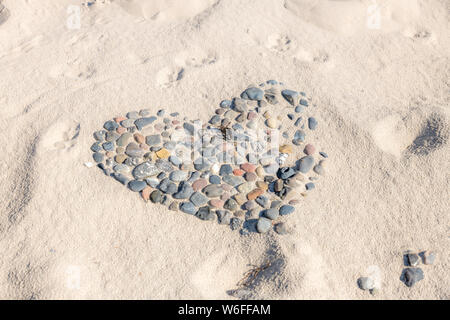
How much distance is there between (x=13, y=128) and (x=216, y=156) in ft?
3.91

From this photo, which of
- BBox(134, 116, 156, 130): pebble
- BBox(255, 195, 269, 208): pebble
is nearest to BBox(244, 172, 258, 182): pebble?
BBox(255, 195, 269, 208): pebble

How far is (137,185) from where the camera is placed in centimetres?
202

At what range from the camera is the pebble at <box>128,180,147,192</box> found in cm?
201

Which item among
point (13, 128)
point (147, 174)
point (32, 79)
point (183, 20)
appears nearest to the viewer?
point (147, 174)

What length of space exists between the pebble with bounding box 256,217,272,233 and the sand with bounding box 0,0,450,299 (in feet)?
0.14

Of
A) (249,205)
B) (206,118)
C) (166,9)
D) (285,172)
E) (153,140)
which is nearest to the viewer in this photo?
(249,205)

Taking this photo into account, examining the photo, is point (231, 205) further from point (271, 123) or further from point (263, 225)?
point (271, 123)

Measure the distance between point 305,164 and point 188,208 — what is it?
67cm

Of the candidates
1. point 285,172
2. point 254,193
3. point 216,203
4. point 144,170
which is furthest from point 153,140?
point 285,172

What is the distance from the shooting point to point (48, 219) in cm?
189
